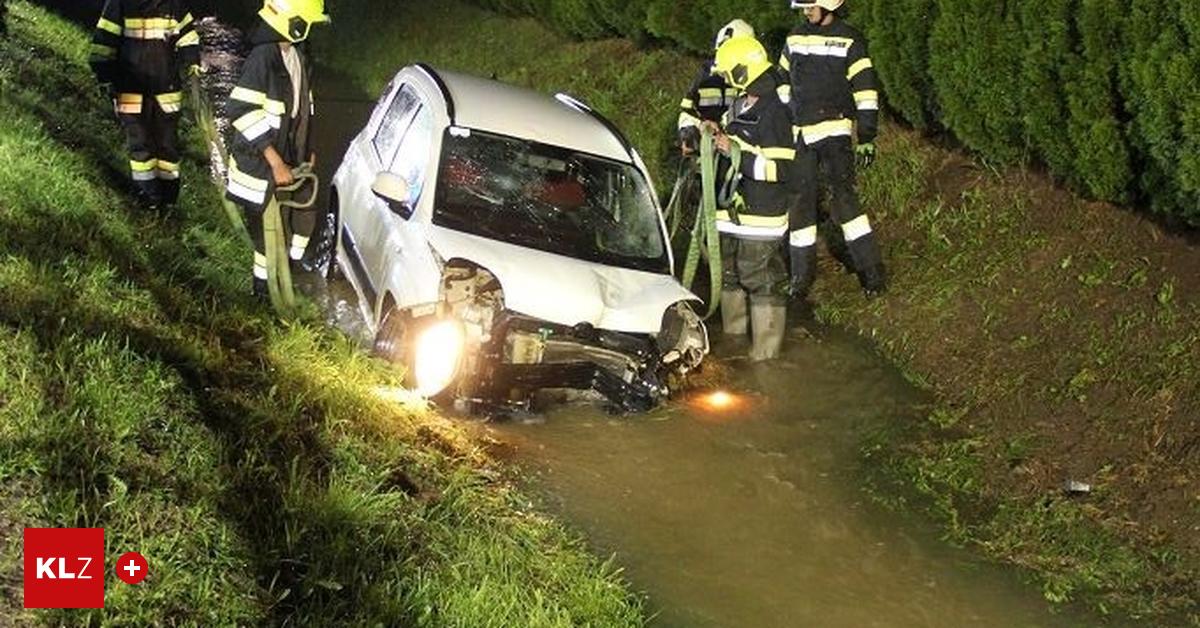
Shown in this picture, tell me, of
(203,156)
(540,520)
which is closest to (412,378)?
(540,520)

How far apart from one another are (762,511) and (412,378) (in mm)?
2066

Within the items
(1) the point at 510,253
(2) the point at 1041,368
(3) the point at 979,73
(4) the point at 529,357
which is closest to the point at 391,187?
(1) the point at 510,253

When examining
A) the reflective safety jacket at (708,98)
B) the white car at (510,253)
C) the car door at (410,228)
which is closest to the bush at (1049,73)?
the reflective safety jacket at (708,98)

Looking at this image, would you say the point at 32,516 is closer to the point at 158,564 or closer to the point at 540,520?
the point at 158,564

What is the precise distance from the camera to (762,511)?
6.21 meters

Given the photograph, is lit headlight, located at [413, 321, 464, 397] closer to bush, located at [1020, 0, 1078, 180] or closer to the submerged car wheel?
the submerged car wheel

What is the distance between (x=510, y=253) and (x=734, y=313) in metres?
2.36

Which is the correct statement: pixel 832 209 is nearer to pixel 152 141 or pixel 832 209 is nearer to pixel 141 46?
pixel 152 141

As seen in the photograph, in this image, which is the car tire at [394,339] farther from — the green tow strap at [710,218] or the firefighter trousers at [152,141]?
the firefighter trousers at [152,141]

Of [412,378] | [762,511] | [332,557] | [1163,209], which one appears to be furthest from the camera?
[1163,209]

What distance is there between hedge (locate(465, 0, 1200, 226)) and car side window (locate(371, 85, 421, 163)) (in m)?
3.85

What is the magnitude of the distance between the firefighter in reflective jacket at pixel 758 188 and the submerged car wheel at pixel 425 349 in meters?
2.50

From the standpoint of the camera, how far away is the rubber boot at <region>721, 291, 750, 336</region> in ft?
28.1

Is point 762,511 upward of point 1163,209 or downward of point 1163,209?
downward
